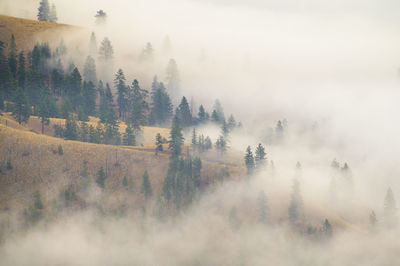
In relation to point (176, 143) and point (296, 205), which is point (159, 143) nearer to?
point (176, 143)

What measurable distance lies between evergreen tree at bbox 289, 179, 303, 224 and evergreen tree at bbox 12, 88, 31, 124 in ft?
249

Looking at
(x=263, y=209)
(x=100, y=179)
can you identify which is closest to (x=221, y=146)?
(x=263, y=209)

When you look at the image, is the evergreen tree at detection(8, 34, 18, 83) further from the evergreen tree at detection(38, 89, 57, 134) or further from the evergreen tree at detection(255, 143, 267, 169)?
the evergreen tree at detection(255, 143, 267, 169)

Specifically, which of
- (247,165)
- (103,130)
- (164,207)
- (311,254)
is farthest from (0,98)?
(311,254)

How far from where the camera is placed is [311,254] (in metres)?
129

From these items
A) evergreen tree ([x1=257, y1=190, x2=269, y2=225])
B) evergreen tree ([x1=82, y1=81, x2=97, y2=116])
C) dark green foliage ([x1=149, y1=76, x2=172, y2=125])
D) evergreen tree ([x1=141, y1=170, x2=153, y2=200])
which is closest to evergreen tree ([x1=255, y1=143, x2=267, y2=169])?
evergreen tree ([x1=257, y1=190, x2=269, y2=225])

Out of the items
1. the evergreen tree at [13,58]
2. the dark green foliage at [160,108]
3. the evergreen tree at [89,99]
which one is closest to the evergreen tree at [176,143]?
the dark green foliage at [160,108]

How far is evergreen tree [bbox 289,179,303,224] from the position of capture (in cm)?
13450

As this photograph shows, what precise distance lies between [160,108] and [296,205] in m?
68.5

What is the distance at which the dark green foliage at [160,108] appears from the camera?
18050 cm

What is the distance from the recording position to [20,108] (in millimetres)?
143750

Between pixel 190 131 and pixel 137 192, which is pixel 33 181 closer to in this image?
pixel 137 192

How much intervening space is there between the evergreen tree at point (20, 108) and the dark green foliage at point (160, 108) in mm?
45592

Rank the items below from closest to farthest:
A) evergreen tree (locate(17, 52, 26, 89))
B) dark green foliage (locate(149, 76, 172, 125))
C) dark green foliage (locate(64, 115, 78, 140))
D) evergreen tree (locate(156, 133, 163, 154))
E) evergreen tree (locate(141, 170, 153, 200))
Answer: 1. evergreen tree (locate(141, 170, 153, 200))
2. dark green foliage (locate(64, 115, 78, 140))
3. evergreen tree (locate(156, 133, 163, 154))
4. evergreen tree (locate(17, 52, 26, 89))
5. dark green foliage (locate(149, 76, 172, 125))
